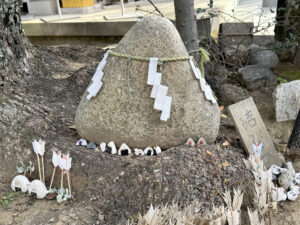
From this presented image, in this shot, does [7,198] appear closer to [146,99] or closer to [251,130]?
[146,99]

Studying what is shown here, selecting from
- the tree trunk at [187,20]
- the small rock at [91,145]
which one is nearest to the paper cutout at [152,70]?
the small rock at [91,145]

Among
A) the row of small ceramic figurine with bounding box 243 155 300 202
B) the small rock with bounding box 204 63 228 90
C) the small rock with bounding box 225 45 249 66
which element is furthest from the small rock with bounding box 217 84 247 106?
the row of small ceramic figurine with bounding box 243 155 300 202

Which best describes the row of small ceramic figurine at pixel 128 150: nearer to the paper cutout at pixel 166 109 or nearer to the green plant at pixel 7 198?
the paper cutout at pixel 166 109

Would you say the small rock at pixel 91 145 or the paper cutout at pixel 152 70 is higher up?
the paper cutout at pixel 152 70

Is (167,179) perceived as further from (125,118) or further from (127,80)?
(127,80)

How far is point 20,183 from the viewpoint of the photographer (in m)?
2.12

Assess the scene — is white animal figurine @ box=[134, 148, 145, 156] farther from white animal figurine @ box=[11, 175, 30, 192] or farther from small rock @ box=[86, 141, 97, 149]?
white animal figurine @ box=[11, 175, 30, 192]

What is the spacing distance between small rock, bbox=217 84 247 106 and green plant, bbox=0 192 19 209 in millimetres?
2308

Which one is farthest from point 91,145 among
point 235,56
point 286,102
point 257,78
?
point 235,56

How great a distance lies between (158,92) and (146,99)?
0.34 ft

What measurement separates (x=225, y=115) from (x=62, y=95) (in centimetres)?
163

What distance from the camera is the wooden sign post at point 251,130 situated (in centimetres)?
245

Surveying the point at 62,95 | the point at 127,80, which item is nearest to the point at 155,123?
the point at 127,80

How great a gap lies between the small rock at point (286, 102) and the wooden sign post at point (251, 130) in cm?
85
